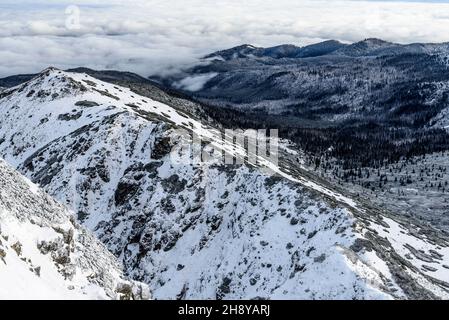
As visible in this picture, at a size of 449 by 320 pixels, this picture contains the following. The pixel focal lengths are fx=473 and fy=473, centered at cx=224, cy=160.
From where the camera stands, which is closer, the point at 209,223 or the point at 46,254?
the point at 46,254

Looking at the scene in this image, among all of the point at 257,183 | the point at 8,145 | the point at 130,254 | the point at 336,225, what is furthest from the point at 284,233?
the point at 8,145

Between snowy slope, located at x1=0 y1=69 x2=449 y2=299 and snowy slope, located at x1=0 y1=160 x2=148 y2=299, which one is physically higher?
snowy slope, located at x1=0 y1=160 x2=148 y2=299

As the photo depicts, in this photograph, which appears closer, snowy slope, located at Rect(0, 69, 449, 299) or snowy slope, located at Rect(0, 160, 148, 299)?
snowy slope, located at Rect(0, 160, 148, 299)

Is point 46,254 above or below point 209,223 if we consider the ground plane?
above
